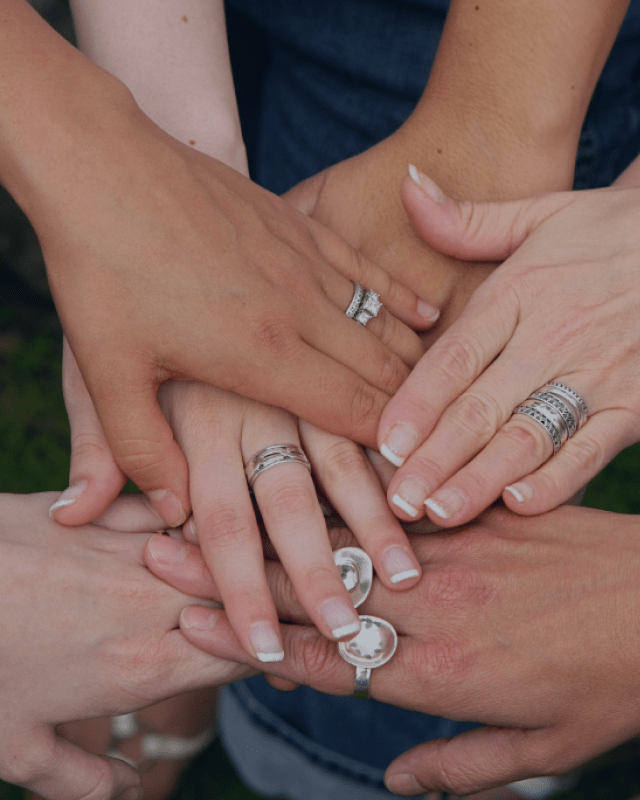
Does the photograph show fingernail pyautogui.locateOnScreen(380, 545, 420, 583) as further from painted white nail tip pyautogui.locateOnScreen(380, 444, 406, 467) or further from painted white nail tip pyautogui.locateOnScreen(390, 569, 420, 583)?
painted white nail tip pyautogui.locateOnScreen(380, 444, 406, 467)

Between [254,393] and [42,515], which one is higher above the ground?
[254,393]

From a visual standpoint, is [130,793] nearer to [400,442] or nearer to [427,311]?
[400,442]

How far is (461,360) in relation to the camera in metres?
1.37

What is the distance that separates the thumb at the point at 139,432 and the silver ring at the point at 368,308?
0.45 metres

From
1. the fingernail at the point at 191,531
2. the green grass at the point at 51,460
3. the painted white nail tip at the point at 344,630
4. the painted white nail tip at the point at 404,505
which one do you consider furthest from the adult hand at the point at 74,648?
the green grass at the point at 51,460

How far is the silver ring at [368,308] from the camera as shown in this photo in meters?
1.43

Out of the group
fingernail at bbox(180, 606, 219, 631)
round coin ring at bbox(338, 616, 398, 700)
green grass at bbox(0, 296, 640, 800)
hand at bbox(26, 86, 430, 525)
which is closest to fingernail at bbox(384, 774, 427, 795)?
round coin ring at bbox(338, 616, 398, 700)

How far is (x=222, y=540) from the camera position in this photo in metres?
1.28

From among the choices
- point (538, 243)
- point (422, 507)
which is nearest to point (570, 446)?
point (422, 507)

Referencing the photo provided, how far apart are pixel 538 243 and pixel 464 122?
0.32m

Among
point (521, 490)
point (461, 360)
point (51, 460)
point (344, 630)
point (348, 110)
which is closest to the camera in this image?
point (344, 630)

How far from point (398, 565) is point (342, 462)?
0.82 feet

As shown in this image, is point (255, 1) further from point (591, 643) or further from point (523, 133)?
point (591, 643)

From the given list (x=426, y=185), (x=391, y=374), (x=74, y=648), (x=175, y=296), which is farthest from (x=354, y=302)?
(x=74, y=648)
